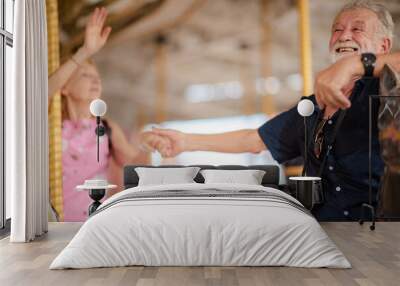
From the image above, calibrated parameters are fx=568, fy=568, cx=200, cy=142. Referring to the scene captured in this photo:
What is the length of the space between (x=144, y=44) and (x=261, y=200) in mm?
3286

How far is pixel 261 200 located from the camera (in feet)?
16.0

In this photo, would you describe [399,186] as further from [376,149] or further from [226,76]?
[226,76]

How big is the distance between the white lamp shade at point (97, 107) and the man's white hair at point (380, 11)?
3.23 metres

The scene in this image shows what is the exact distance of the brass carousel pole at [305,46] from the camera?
721 cm

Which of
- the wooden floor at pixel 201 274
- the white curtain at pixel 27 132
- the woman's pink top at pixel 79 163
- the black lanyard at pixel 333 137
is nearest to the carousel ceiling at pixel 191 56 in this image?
the woman's pink top at pixel 79 163

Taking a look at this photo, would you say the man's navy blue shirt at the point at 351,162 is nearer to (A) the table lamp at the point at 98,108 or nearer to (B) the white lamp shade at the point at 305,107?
(B) the white lamp shade at the point at 305,107

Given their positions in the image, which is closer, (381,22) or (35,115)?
(35,115)

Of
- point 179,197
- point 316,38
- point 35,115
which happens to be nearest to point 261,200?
point 179,197

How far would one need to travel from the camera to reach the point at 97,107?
270 inches

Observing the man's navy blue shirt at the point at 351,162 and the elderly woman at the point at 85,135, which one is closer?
the man's navy blue shirt at the point at 351,162

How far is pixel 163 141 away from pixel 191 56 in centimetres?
116

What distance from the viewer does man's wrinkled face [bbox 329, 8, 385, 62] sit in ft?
23.3

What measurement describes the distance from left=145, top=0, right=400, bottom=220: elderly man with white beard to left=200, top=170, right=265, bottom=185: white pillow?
57 centimetres

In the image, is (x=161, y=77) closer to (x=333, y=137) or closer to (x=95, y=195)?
(x=95, y=195)
